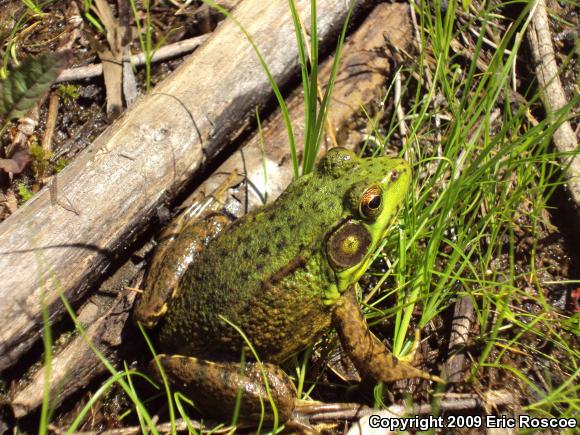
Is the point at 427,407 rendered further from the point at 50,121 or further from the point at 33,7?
the point at 33,7

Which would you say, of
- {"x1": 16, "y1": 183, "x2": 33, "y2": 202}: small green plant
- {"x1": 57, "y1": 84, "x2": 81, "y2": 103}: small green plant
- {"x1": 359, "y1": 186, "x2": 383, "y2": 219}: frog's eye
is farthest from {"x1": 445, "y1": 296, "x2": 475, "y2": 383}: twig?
{"x1": 57, "y1": 84, "x2": 81, "y2": 103}: small green plant

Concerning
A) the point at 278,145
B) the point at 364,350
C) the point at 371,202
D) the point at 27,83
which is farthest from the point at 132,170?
the point at 364,350

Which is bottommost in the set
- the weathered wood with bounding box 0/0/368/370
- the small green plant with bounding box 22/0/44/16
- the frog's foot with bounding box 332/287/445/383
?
the frog's foot with bounding box 332/287/445/383

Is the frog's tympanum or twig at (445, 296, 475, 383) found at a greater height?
the frog's tympanum

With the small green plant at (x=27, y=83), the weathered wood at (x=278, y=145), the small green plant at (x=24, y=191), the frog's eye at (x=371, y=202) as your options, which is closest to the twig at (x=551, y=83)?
the weathered wood at (x=278, y=145)

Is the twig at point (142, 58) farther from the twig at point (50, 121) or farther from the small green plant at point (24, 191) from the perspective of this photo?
the small green plant at point (24, 191)

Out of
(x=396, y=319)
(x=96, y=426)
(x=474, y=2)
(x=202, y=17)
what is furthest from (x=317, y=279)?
(x=474, y=2)

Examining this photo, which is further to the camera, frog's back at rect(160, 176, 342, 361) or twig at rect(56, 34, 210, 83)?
twig at rect(56, 34, 210, 83)

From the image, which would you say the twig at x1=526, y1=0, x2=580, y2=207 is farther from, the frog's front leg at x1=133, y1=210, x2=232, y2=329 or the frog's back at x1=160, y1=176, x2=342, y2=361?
the frog's front leg at x1=133, y1=210, x2=232, y2=329
